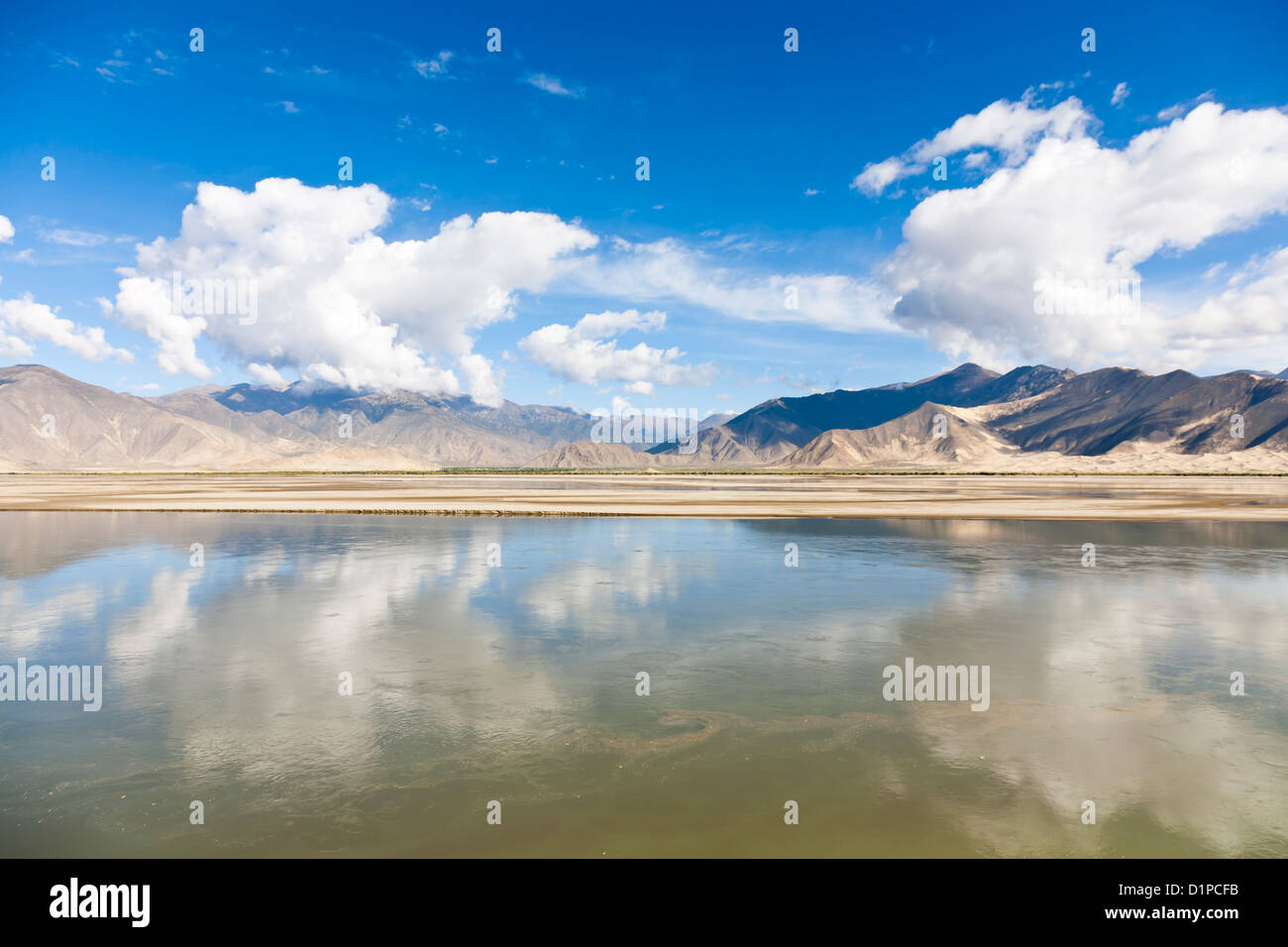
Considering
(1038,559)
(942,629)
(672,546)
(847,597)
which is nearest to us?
(942,629)

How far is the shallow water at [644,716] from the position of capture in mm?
9414

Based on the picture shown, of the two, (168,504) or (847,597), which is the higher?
(168,504)

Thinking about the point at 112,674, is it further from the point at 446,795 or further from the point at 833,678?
the point at 833,678

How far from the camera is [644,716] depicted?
13.4 meters

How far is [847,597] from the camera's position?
24.0 meters

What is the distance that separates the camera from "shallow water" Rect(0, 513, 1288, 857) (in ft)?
30.9

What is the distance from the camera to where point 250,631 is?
19672 mm

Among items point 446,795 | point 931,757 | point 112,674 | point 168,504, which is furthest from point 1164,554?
point 168,504

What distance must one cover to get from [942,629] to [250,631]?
19.8 m
